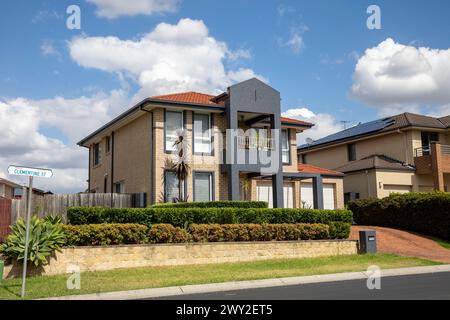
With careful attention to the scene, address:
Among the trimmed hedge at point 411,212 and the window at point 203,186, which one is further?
the window at point 203,186

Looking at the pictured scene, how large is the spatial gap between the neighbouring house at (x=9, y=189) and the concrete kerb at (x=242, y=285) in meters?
40.1

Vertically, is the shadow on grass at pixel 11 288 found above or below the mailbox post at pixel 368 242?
below

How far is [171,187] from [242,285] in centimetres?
1116

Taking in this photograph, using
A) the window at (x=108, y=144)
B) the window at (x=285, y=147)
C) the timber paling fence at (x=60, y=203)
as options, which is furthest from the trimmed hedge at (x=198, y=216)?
the window at (x=108, y=144)

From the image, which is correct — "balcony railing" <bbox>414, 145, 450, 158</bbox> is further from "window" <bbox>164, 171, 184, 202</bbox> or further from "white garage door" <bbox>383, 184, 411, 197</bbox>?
"window" <bbox>164, 171, 184, 202</bbox>

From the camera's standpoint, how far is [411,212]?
2605cm

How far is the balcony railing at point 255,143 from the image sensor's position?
A: 1033 inches

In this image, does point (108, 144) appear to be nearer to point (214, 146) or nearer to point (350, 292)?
point (214, 146)

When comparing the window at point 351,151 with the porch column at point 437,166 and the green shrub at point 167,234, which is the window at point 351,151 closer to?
the porch column at point 437,166

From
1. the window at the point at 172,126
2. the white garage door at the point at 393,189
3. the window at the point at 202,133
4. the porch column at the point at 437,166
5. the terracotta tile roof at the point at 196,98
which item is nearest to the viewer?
the window at the point at 172,126

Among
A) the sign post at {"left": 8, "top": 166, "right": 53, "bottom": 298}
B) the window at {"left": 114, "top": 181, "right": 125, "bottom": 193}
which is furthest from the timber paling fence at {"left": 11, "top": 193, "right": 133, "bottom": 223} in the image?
the sign post at {"left": 8, "top": 166, "right": 53, "bottom": 298}

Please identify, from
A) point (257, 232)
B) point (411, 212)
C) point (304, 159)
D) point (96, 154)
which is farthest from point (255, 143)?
point (304, 159)

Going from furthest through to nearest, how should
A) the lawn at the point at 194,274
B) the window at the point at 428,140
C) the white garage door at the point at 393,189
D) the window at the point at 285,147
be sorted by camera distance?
the window at the point at 428,140 → the white garage door at the point at 393,189 → the window at the point at 285,147 → the lawn at the point at 194,274
